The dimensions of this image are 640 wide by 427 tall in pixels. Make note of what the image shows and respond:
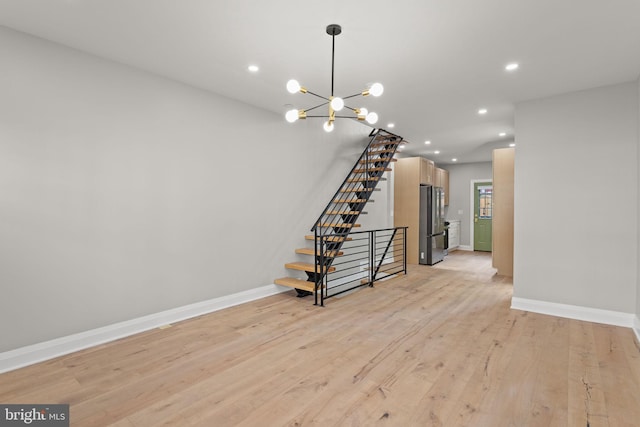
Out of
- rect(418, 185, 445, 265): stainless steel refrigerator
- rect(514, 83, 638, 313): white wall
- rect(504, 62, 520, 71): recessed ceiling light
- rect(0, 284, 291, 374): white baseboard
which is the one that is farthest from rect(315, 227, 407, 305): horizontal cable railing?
rect(504, 62, 520, 71): recessed ceiling light

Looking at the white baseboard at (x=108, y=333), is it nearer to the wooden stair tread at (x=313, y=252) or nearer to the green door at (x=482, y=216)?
the wooden stair tread at (x=313, y=252)

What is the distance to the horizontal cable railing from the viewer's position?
4.52 meters

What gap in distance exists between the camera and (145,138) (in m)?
3.41

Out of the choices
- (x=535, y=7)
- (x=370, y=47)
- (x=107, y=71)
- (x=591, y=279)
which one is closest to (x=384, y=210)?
(x=591, y=279)

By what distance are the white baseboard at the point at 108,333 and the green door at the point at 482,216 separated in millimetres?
7965

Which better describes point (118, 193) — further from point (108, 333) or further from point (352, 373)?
point (352, 373)

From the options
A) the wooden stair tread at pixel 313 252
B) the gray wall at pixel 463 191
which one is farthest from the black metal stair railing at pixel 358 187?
the gray wall at pixel 463 191

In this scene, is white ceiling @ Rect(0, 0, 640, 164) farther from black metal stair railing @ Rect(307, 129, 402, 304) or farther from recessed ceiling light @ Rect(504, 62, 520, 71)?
black metal stair railing @ Rect(307, 129, 402, 304)

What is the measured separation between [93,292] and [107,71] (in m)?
2.19

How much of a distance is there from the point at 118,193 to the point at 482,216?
31.9 ft

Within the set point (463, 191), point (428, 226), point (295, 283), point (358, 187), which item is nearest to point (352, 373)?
point (295, 283)

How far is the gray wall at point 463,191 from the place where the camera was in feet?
32.6

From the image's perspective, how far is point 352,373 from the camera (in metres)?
2.51

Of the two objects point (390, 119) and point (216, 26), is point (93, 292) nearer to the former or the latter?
point (216, 26)
